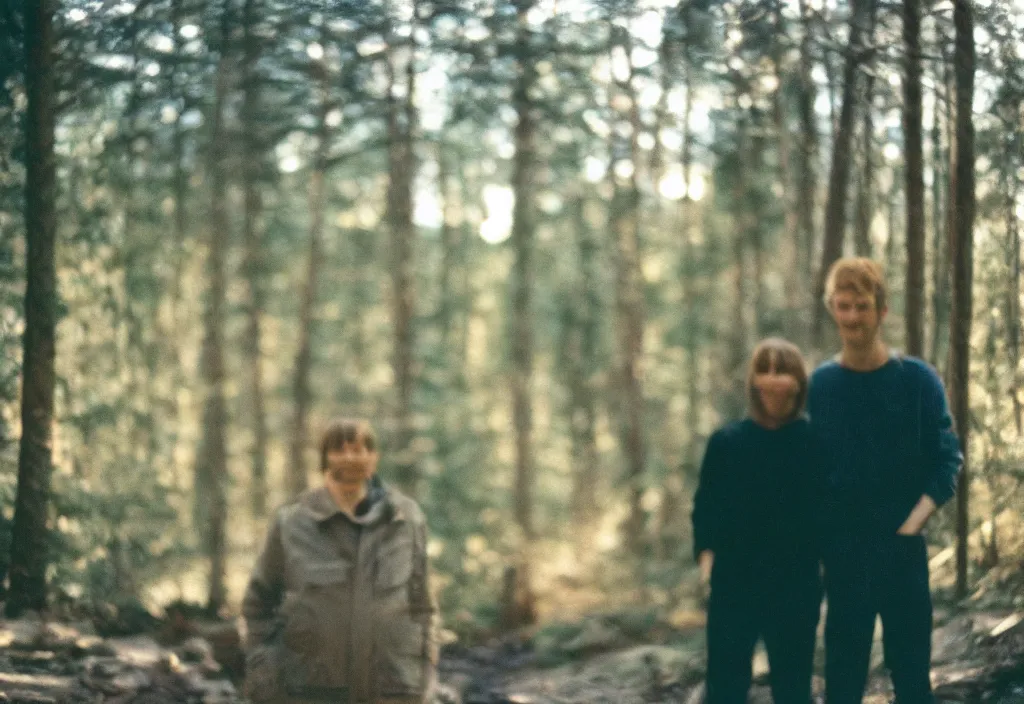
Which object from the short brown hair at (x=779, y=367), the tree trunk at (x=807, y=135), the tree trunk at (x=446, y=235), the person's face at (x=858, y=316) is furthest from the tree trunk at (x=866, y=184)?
the tree trunk at (x=446, y=235)

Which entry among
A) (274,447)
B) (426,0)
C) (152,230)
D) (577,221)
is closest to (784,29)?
(426,0)

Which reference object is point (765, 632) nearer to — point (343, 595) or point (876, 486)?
point (876, 486)

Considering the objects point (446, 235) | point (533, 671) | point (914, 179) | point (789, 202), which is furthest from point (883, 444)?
point (446, 235)

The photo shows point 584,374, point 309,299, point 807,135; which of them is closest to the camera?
point 807,135

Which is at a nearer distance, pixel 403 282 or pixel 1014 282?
pixel 1014 282

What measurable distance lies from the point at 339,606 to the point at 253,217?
9.19 m

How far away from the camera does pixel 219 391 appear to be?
11742mm

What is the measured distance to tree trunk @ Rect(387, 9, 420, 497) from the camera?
12.1m

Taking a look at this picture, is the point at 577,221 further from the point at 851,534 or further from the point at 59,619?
the point at 851,534

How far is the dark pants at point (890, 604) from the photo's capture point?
4.24 m

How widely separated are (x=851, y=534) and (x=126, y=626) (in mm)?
5028

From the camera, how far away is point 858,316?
14.2 ft

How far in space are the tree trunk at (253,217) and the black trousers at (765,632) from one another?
16.0 feet

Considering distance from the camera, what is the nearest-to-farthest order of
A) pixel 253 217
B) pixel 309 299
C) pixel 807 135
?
1. pixel 807 135
2. pixel 253 217
3. pixel 309 299
